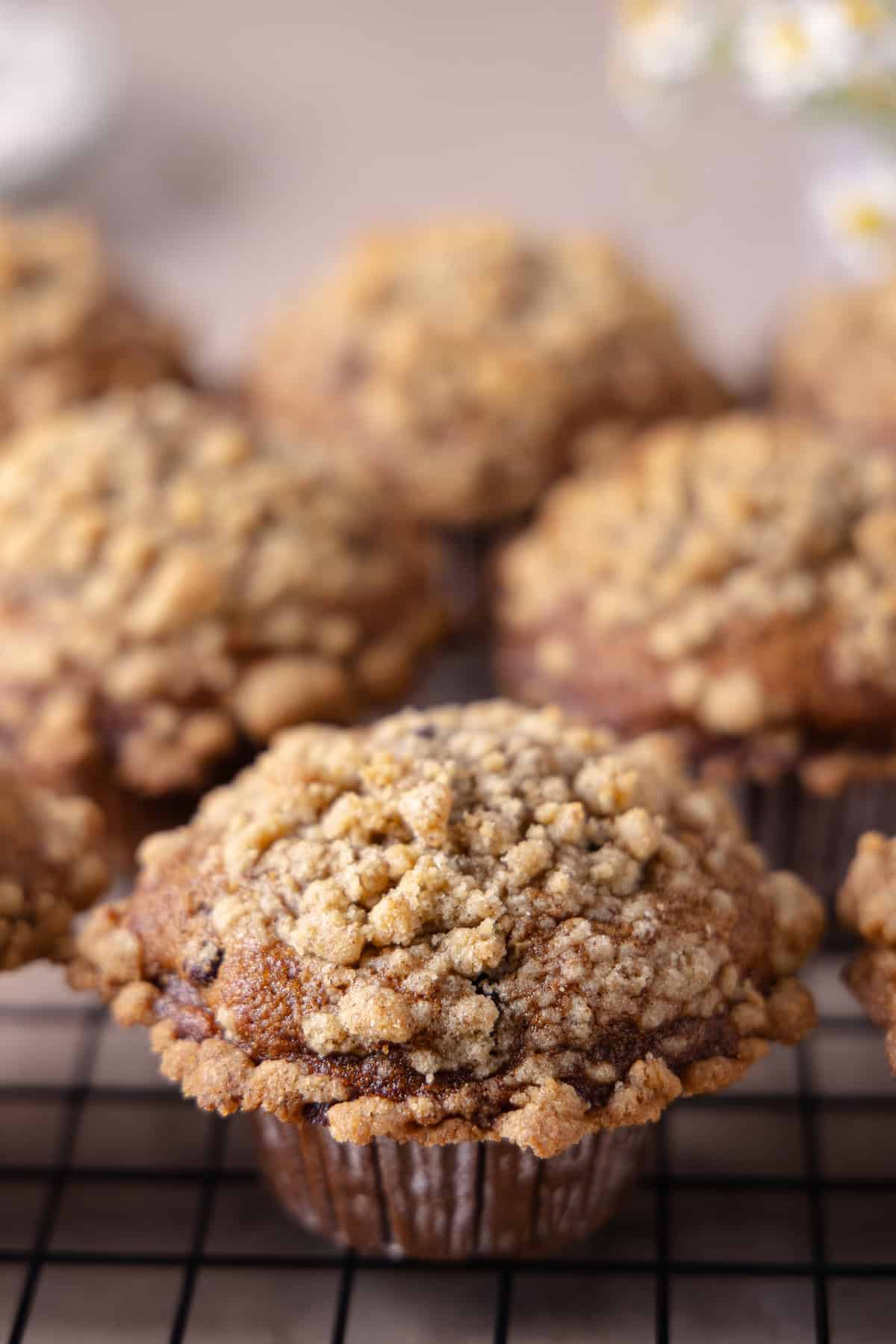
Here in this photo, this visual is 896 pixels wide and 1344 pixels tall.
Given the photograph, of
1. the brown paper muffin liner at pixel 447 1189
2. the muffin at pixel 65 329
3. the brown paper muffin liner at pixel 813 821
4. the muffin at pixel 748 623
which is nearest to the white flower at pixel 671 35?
the muffin at pixel 748 623

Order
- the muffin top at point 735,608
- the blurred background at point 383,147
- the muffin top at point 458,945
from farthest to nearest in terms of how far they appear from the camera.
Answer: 1. the blurred background at point 383,147
2. the muffin top at point 735,608
3. the muffin top at point 458,945

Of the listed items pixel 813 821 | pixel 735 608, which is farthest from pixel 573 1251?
pixel 735 608

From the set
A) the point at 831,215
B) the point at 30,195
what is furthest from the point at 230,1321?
the point at 30,195

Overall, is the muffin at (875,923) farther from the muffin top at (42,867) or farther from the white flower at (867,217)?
the white flower at (867,217)

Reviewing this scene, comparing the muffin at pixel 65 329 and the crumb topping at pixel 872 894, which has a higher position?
the muffin at pixel 65 329

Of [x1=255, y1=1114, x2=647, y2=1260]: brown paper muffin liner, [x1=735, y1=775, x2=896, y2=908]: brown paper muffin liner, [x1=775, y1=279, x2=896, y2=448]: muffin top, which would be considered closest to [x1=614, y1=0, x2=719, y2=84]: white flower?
[x1=775, y1=279, x2=896, y2=448]: muffin top

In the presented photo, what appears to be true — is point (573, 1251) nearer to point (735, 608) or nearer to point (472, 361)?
point (735, 608)
